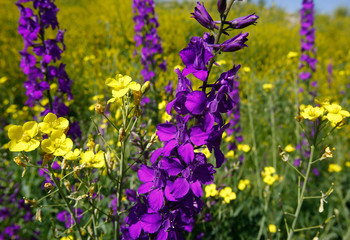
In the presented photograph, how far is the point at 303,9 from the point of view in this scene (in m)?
4.42

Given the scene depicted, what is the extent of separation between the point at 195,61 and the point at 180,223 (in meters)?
0.70

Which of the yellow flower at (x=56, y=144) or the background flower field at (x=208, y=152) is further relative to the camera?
the background flower field at (x=208, y=152)

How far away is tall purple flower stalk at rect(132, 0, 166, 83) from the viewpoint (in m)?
3.84

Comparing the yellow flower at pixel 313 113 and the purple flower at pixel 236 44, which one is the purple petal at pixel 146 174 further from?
the yellow flower at pixel 313 113

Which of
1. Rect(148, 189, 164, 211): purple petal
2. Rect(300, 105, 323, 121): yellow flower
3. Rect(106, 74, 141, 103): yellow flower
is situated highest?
Rect(106, 74, 141, 103): yellow flower

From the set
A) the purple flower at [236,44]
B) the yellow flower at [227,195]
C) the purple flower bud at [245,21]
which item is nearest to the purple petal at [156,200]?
the purple flower at [236,44]

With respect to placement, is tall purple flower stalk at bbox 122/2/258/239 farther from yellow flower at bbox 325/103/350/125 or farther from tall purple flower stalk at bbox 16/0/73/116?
tall purple flower stalk at bbox 16/0/73/116

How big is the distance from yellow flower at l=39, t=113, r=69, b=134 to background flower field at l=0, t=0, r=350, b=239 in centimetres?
19

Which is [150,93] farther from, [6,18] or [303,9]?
[6,18]

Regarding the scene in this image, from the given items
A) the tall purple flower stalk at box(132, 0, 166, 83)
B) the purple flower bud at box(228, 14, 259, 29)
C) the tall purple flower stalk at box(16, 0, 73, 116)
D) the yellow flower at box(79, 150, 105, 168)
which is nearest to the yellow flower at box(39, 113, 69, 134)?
the yellow flower at box(79, 150, 105, 168)

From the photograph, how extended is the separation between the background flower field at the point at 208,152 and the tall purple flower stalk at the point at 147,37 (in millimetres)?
200

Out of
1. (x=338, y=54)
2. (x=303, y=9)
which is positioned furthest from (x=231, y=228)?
(x=338, y=54)

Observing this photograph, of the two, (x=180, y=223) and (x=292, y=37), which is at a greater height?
(x=292, y=37)

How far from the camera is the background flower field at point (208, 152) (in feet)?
6.98
